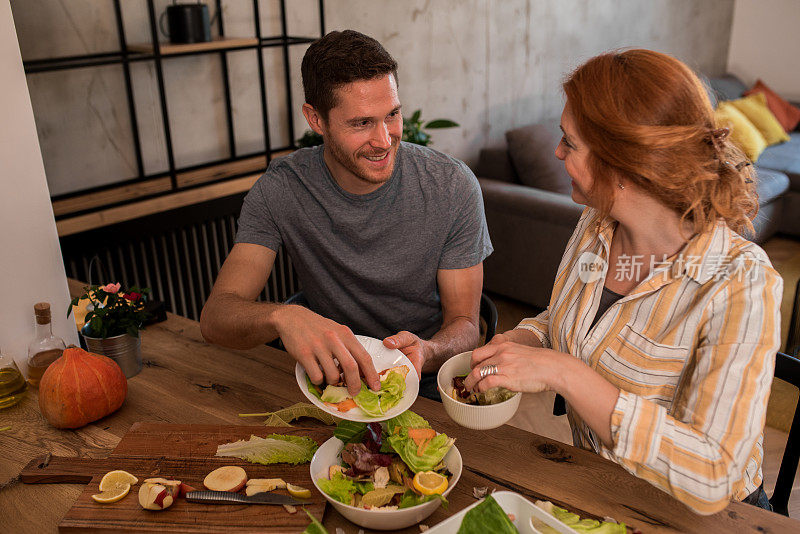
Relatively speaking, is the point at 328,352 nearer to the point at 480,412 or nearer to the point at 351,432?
the point at 351,432

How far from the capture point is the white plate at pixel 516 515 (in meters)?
0.91

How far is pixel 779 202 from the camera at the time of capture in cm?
459

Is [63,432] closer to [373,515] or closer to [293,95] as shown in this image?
[373,515]

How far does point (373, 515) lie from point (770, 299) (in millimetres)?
723

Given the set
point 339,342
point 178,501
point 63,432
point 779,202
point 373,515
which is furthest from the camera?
point 779,202

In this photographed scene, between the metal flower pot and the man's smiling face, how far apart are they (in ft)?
2.21

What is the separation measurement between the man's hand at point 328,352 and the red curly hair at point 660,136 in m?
0.54

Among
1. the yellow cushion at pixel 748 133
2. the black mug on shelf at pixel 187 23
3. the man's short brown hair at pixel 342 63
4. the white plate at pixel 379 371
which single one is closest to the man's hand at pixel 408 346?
the white plate at pixel 379 371

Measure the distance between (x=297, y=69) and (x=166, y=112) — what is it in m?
0.84

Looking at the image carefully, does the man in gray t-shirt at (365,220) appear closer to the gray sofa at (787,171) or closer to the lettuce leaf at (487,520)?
the lettuce leaf at (487,520)

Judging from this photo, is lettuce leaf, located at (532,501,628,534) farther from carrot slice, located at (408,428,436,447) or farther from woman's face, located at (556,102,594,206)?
woman's face, located at (556,102,594,206)

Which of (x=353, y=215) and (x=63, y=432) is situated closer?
(x=63, y=432)

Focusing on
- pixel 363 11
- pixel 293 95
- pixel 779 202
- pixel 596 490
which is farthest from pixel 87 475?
pixel 779 202

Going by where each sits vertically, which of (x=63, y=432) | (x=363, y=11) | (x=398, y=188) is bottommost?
(x=63, y=432)
